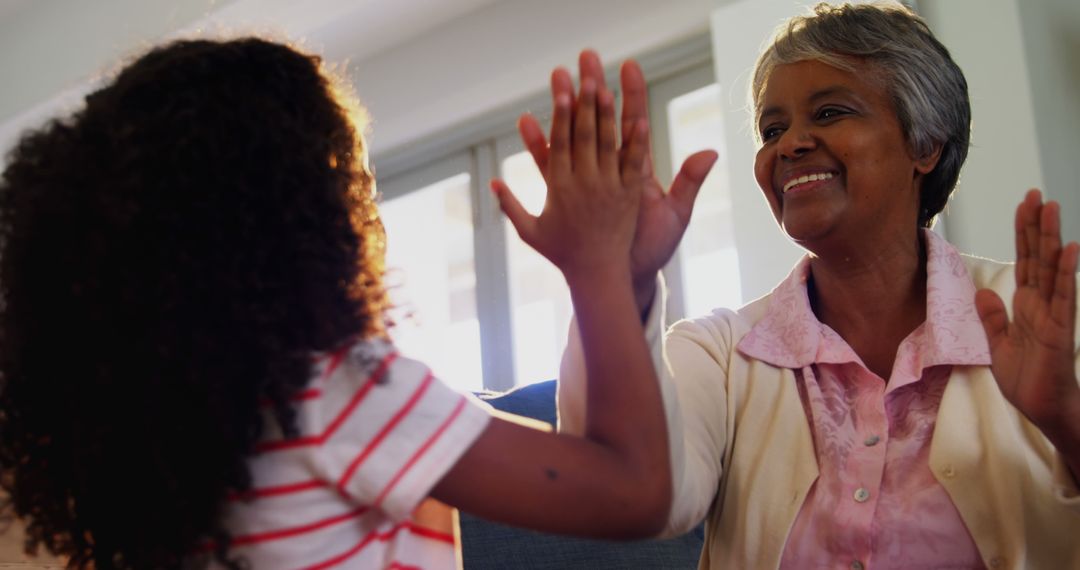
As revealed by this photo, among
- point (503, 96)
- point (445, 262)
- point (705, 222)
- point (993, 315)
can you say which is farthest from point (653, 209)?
point (445, 262)

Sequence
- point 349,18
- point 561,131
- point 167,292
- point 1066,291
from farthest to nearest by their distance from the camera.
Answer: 1. point 349,18
2. point 1066,291
3. point 561,131
4. point 167,292

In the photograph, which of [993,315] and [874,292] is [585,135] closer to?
[993,315]

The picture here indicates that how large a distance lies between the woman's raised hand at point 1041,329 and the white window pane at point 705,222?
2581mm

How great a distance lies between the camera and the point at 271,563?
33.4 inches

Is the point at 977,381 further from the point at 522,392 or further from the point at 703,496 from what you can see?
the point at 522,392

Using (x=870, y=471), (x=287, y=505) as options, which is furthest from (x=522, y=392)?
(x=287, y=505)

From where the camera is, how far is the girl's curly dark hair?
2.71ft

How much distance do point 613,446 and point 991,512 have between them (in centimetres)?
69

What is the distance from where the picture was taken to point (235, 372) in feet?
2.71

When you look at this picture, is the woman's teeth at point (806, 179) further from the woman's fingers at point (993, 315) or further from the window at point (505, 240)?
the window at point (505, 240)

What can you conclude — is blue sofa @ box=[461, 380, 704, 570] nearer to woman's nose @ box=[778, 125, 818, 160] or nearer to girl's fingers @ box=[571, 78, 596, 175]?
woman's nose @ box=[778, 125, 818, 160]

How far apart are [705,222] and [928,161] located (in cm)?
248

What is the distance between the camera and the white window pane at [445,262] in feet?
15.3

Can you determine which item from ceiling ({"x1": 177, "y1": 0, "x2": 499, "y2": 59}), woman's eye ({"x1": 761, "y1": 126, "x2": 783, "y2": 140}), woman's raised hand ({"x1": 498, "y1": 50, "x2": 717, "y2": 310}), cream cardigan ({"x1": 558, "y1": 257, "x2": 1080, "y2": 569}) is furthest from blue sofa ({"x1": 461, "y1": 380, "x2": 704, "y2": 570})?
ceiling ({"x1": 177, "y1": 0, "x2": 499, "y2": 59})
